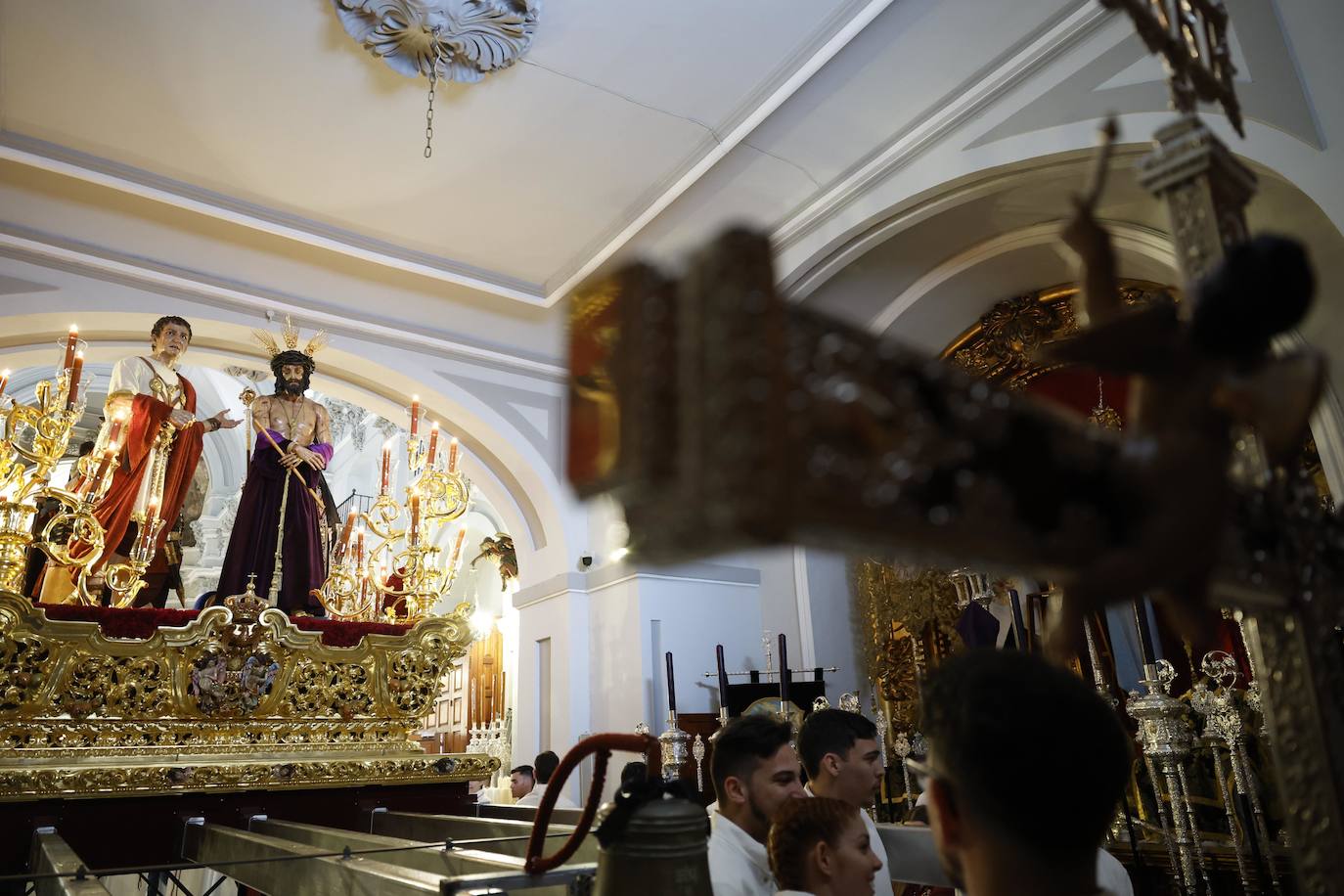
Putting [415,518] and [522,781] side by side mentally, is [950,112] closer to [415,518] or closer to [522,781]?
[415,518]

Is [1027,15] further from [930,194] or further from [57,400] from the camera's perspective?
[57,400]

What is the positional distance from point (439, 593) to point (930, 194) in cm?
374

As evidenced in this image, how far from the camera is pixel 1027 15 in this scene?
462 centimetres

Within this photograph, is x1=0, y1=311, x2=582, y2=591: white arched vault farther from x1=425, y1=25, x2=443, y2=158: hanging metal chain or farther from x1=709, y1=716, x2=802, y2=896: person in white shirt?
x1=709, y1=716, x2=802, y2=896: person in white shirt

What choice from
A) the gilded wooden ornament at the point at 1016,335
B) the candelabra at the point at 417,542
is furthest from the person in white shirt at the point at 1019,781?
the gilded wooden ornament at the point at 1016,335

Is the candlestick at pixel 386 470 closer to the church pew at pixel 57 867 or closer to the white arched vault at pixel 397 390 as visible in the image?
the white arched vault at pixel 397 390

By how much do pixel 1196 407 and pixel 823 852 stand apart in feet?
5.16

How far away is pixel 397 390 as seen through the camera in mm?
7520

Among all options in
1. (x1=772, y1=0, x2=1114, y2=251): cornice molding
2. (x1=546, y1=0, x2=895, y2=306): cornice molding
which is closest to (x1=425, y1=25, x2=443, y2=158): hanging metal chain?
(x1=546, y1=0, x2=895, y2=306): cornice molding

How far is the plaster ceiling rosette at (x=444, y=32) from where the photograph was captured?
492 centimetres

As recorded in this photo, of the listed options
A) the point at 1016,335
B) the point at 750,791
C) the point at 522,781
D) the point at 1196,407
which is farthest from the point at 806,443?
the point at 522,781

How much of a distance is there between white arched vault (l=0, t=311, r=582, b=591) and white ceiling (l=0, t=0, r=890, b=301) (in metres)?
0.96

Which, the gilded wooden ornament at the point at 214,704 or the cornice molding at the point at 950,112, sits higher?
the cornice molding at the point at 950,112

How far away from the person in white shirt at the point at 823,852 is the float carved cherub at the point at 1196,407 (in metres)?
1.39
